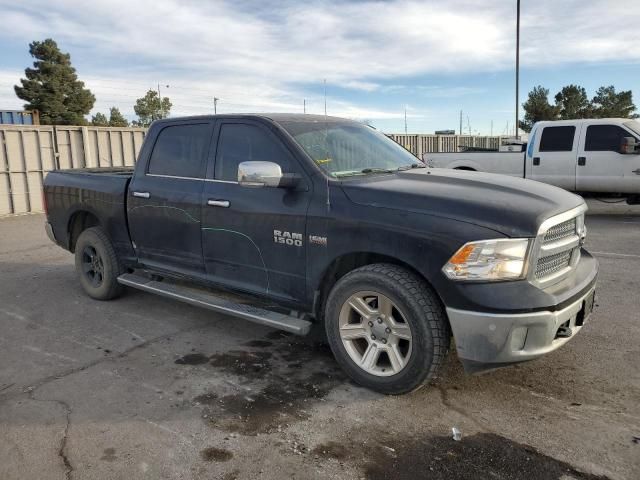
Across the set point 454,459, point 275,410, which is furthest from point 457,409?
point 275,410

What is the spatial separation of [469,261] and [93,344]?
322cm

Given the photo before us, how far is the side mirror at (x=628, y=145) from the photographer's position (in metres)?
10.4

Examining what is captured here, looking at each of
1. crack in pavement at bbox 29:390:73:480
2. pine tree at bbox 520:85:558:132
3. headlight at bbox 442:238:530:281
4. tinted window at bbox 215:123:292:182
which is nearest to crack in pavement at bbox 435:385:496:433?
headlight at bbox 442:238:530:281

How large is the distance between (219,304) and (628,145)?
9.51 m

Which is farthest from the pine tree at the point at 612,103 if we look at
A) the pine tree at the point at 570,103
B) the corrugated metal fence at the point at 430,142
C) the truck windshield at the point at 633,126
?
the truck windshield at the point at 633,126

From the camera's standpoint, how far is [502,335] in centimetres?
296

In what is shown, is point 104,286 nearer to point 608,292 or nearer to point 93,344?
point 93,344

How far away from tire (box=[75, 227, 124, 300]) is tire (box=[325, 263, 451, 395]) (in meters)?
2.84

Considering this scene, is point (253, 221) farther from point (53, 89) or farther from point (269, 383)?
point (53, 89)

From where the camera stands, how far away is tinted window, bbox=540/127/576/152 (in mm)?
11188

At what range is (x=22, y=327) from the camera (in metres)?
4.93

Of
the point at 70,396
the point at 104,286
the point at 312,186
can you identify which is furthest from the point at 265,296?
the point at 104,286

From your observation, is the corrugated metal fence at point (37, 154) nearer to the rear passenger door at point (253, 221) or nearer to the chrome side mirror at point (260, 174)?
the rear passenger door at point (253, 221)

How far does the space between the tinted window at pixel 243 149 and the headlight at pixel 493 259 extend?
5.05ft
